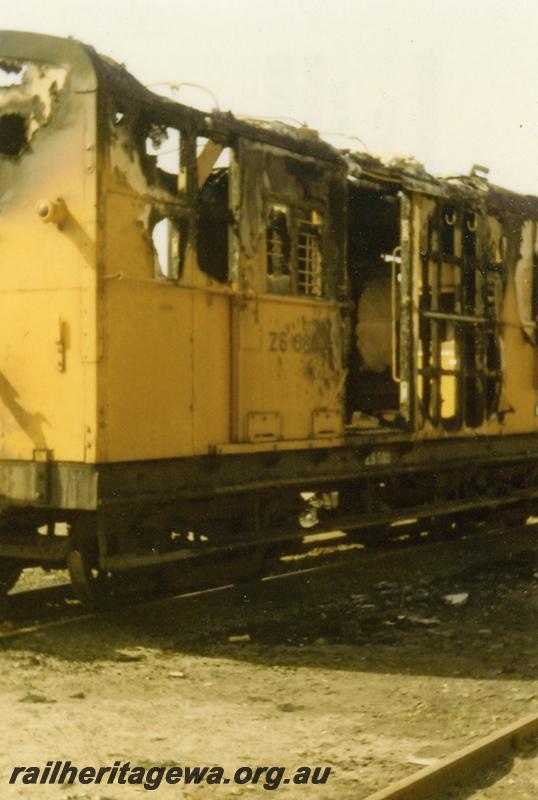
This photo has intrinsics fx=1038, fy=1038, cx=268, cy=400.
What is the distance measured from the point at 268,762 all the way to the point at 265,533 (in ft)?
11.2

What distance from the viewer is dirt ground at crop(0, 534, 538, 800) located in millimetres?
4594

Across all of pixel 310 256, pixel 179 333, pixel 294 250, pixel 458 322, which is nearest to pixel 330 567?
pixel 458 322

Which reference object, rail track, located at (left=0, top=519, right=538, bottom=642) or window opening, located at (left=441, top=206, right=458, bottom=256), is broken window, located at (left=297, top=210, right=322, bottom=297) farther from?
rail track, located at (left=0, top=519, right=538, bottom=642)

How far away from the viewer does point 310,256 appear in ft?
27.3

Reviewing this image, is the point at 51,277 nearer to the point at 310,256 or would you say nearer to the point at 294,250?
the point at 294,250

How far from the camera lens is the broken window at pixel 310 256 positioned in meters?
8.24

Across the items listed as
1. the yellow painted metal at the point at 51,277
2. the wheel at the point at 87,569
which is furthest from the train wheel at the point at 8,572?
the yellow painted metal at the point at 51,277

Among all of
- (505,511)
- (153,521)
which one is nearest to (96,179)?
(153,521)

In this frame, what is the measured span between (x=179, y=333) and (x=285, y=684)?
2.46 meters

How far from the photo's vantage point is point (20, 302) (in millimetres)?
6891

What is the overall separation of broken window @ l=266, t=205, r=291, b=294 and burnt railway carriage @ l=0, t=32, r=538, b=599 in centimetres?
1

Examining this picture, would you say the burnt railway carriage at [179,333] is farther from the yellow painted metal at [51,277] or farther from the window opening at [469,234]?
the window opening at [469,234]

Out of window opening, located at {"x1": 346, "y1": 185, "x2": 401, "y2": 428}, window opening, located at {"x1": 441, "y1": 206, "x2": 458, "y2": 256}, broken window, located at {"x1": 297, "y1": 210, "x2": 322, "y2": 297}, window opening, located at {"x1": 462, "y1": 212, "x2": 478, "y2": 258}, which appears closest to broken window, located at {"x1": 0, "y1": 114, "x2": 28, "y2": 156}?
broken window, located at {"x1": 297, "y1": 210, "x2": 322, "y2": 297}

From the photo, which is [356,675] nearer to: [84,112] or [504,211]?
[84,112]
